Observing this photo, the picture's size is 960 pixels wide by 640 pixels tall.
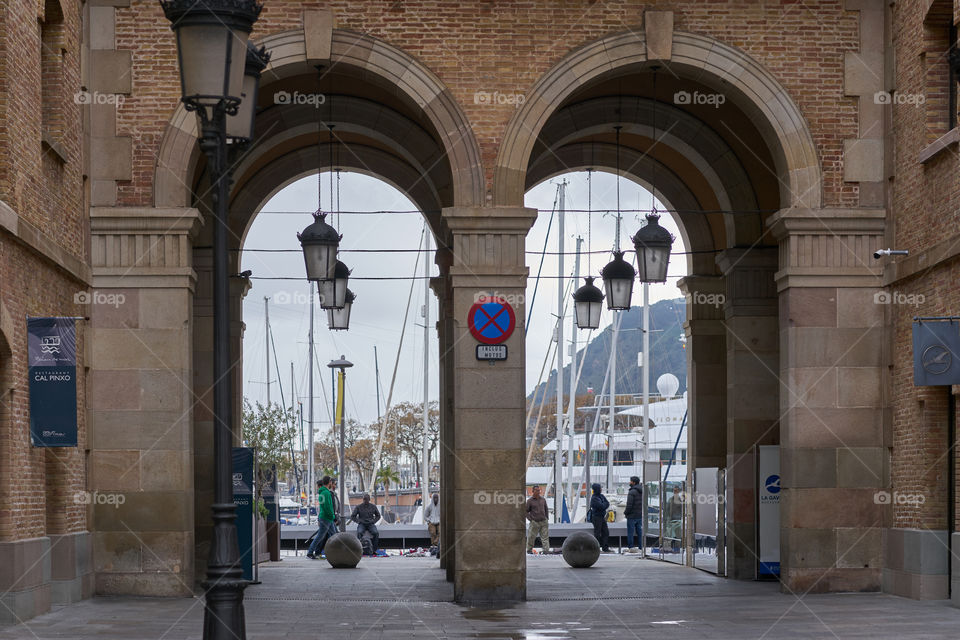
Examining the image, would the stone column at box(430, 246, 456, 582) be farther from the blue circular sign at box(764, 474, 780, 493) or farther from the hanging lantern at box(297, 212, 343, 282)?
the blue circular sign at box(764, 474, 780, 493)

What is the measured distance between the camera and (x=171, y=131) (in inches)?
690

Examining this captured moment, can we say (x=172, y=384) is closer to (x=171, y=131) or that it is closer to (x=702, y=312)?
(x=171, y=131)

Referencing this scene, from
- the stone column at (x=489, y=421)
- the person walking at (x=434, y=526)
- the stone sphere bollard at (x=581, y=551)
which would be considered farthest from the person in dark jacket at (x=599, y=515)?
the stone column at (x=489, y=421)

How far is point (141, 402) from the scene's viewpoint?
17.3 m

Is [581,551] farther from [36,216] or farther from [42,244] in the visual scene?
[36,216]

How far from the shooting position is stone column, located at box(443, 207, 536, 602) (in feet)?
56.0

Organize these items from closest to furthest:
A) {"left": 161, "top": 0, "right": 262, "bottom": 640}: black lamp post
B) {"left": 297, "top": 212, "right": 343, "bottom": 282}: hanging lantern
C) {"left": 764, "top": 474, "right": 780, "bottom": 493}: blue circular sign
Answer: {"left": 161, "top": 0, "right": 262, "bottom": 640}: black lamp post < {"left": 297, "top": 212, "right": 343, "bottom": 282}: hanging lantern < {"left": 764, "top": 474, "right": 780, "bottom": 493}: blue circular sign

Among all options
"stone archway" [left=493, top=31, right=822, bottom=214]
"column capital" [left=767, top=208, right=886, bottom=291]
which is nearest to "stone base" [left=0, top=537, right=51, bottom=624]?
"stone archway" [left=493, top=31, right=822, bottom=214]

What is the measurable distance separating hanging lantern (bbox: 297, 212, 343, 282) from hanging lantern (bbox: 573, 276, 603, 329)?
187 inches

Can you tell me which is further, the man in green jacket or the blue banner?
the man in green jacket

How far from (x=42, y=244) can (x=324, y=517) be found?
14403 millimetres

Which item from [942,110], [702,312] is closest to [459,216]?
[942,110]

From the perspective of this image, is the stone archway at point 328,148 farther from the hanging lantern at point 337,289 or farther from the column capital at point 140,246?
the hanging lantern at point 337,289

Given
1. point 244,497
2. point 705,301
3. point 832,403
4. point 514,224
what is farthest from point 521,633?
point 705,301
